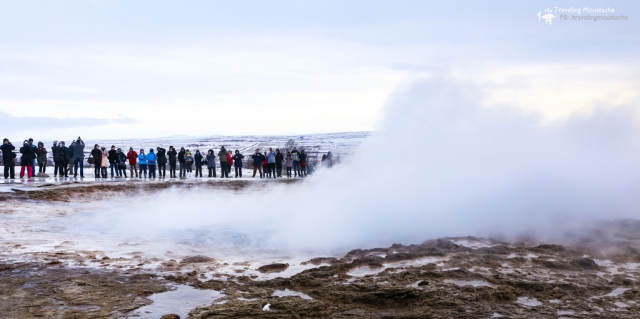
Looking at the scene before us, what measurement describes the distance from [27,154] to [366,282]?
17928 millimetres

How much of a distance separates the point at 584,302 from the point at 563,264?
55.8 inches

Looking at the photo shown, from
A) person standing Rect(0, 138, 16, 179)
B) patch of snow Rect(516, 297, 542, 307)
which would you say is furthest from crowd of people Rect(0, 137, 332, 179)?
patch of snow Rect(516, 297, 542, 307)

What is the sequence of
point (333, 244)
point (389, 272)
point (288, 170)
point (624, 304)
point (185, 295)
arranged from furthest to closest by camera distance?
1. point (288, 170)
2. point (333, 244)
3. point (389, 272)
4. point (185, 295)
5. point (624, 304)

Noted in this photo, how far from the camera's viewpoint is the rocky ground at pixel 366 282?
4.68 m

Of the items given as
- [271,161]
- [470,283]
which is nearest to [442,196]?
[470,283]

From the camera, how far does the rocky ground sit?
15.4 feet

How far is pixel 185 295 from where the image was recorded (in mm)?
5340

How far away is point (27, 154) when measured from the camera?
63.3 feet

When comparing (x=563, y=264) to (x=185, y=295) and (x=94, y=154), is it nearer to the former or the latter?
(x=185, y=295)

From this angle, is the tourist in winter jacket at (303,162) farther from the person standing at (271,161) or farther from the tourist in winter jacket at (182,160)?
the tourist in winter jacket at (182,160)

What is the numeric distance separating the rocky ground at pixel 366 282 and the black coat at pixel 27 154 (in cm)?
1305

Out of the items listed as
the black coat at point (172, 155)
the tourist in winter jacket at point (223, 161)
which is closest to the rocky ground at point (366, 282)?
the black coat at point (172, 155)

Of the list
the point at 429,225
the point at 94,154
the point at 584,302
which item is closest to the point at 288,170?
the point at 94,154

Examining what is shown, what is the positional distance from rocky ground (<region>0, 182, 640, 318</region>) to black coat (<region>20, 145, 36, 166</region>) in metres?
13.0
